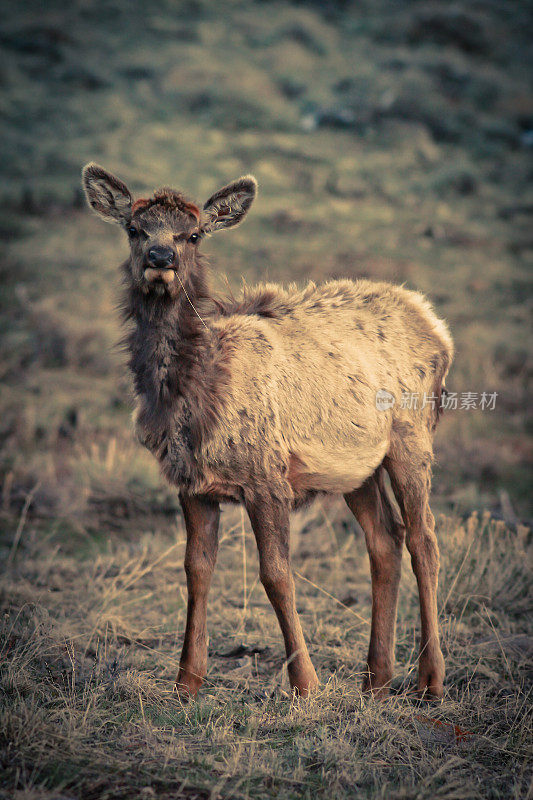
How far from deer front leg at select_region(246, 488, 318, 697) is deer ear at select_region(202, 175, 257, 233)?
6.38ft

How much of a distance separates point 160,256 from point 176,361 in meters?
0.67

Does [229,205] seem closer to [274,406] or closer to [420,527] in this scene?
[274,406]

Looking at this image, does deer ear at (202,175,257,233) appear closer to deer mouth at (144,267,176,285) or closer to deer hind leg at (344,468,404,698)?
deer mouth at (144,267,176,285)

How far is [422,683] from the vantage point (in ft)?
17.1

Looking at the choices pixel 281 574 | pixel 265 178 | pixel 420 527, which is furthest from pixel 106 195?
pixel 265 178

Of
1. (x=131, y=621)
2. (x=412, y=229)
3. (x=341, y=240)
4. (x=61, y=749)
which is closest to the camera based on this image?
(x=61, y=749)

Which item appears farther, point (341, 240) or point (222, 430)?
point (341, 240)

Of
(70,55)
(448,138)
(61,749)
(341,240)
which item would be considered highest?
(70,55)

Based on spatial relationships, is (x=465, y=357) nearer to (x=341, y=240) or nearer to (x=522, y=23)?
(x=341, y=240)

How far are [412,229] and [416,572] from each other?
18439 millimetres

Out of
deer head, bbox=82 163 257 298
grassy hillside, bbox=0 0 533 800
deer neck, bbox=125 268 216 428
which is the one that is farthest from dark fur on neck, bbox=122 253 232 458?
grassy hillside, bbox=0 0 533 800

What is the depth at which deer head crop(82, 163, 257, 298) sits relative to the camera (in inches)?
181

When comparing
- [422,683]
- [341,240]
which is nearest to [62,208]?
[341,240]

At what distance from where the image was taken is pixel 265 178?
24609mm
